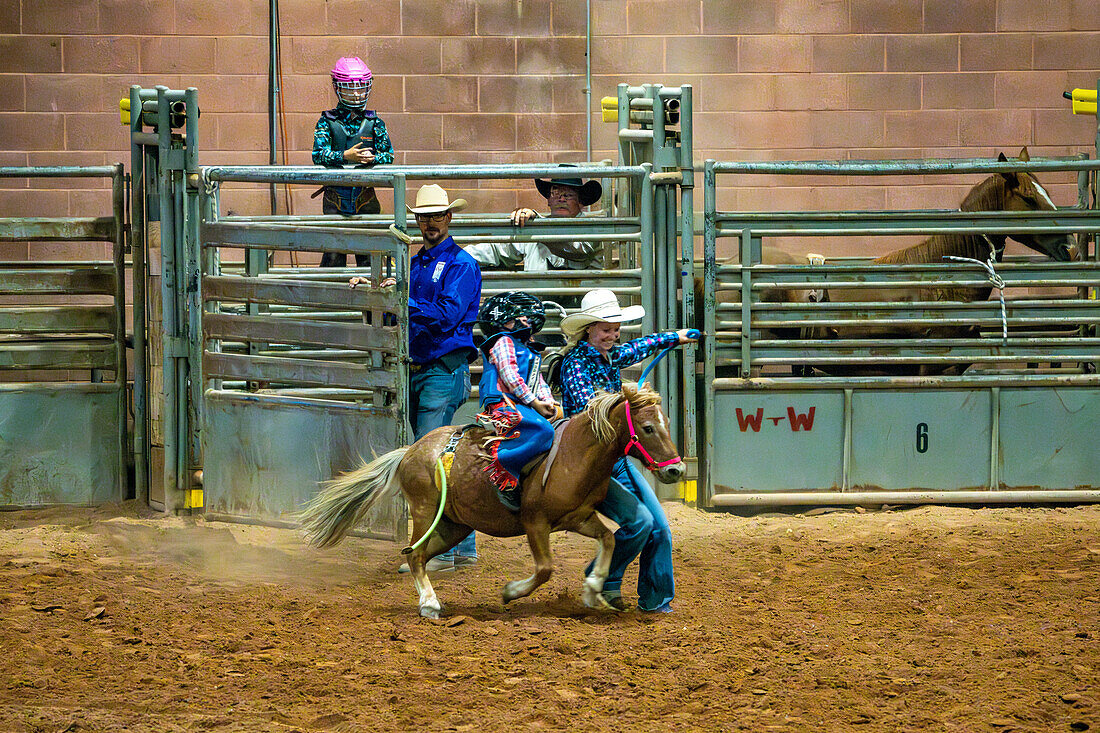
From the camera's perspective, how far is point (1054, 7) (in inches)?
451

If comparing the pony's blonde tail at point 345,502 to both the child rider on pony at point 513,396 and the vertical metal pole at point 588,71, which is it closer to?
the child rider on pony at point 513,396

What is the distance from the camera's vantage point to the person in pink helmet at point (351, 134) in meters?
8.35

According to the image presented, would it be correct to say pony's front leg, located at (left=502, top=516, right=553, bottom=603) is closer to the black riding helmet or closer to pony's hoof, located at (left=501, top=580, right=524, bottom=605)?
pony's hoof, located at (left=501, top=580, right=524, bottom=605)

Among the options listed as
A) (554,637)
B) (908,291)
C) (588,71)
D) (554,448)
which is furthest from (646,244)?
(588,71)

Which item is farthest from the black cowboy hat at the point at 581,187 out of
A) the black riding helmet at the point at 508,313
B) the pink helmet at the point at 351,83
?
the black riding helmet at the point at 508,313

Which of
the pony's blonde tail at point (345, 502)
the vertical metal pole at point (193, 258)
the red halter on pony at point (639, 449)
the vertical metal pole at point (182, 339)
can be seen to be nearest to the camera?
the red halter on pony at point (639, 449)

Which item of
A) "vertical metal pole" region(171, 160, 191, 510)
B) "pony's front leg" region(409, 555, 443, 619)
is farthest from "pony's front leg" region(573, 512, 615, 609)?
"vertical metal pole" region(171, 160, 191, 510)

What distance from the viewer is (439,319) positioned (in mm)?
6488

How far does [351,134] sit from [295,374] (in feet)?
7.81

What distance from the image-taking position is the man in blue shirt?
646 centimetres

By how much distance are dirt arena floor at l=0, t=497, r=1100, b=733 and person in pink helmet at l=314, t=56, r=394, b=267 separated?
2418mm

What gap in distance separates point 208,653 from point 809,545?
364cm

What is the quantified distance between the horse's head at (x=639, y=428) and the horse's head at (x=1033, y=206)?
4.09 metres

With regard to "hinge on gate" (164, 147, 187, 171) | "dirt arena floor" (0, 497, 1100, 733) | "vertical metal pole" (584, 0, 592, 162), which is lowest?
"dirt arena floor" (0, 497, 1100, 733)
